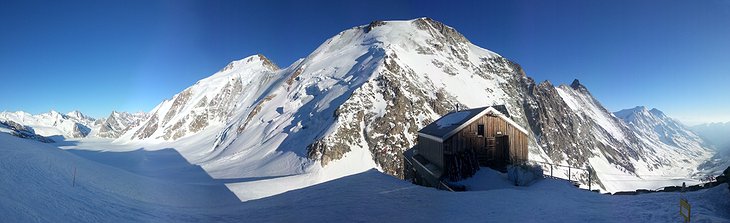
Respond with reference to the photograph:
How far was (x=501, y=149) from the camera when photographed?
2402 cm

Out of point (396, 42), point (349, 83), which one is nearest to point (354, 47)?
point (396, 42)

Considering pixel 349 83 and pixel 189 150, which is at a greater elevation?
pixel 349 83

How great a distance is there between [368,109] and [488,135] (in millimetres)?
29408

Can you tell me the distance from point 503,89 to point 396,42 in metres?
28.5

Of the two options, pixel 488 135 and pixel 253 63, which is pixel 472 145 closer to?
pixel 488 135

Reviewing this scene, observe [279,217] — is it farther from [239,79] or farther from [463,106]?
[239,79]

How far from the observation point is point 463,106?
65.4 m

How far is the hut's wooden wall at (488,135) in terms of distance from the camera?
22703 millimetres

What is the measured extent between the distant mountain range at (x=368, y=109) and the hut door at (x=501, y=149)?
2181cm

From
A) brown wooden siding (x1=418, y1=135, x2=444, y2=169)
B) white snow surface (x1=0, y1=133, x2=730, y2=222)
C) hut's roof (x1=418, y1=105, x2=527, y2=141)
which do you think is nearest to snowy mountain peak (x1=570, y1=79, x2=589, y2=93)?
brown wooden siding (x1=418, y1=135, x2=444, y2=169)

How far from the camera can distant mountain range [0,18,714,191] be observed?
46594 mm

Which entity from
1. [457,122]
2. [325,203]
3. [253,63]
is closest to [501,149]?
[457,122]

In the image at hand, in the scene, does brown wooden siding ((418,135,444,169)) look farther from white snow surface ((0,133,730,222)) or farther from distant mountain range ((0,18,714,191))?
distant mountain range ((0,18,714,191))

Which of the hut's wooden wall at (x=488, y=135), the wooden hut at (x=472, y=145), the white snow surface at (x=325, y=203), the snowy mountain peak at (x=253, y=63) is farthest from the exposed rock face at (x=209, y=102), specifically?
the white snow surface at (x=325, y=203)
